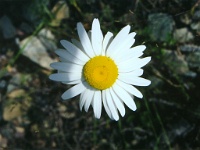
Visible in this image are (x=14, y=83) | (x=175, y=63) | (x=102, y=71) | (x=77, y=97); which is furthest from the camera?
(x=14, y=83)

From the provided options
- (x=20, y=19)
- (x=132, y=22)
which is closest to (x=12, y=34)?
(x=20, y=19)

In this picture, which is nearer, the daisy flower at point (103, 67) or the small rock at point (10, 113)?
the daisy flower at point (103, 67)

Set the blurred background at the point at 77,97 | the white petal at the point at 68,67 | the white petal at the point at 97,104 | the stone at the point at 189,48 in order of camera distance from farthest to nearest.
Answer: the blurred background at the point at 77,97 → the stone at the point at 189,48 → the white petal at the point at 97,104 → the white petal at the point at 68,67

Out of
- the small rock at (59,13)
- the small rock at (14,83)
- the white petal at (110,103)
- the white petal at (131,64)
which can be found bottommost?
the white petal at (110,103)

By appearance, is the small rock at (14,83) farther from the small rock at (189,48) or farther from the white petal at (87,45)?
the small rock at (189,48)

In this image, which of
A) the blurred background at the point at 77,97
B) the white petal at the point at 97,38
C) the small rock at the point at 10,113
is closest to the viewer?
the white petal at the point at 97,38

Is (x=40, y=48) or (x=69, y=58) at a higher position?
(x=40, y=48)

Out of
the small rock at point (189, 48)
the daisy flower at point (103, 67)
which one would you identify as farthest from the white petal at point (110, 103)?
the small rock at point (189, 48)

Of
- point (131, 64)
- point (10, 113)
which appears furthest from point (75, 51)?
point (10, 113)

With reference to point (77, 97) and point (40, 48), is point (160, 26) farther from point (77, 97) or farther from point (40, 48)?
point (40, 48)
